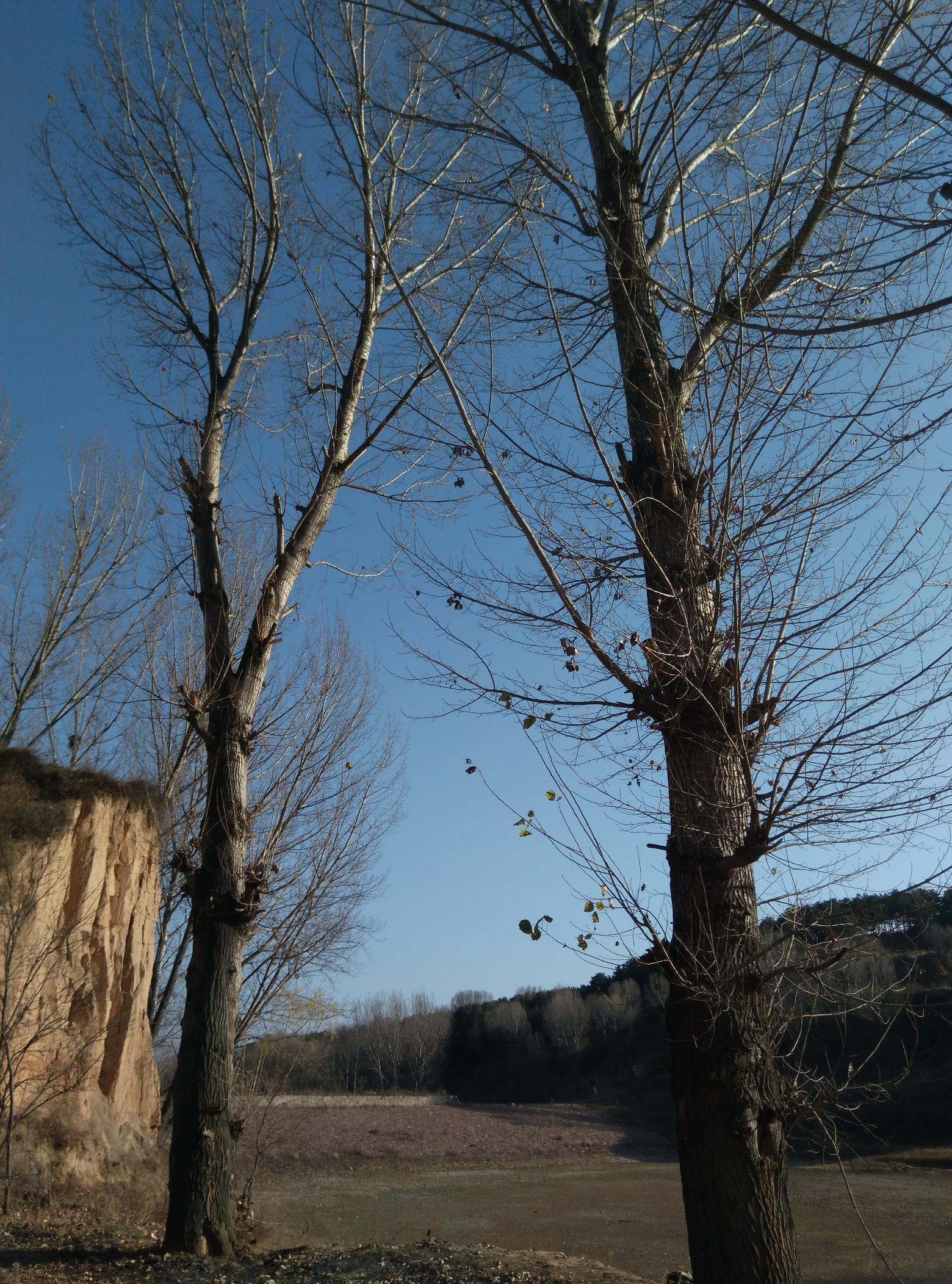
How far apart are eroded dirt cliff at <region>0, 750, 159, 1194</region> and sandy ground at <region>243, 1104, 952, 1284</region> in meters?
1.69

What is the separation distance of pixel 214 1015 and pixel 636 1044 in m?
43.2

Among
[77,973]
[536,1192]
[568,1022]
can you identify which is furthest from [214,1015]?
[568,1022]

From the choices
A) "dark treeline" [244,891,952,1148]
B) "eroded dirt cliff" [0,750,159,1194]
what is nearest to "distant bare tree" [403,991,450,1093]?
"dark treeline" [244,891,952,1148]

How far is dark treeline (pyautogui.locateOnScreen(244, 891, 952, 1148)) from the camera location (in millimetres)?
3184

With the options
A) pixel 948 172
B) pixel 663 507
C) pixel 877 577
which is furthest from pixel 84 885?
pixel 948 172

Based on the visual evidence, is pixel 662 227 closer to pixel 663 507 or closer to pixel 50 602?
pixel 663 507

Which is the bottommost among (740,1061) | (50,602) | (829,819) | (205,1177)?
(205,1177)

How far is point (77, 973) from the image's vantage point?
29.6 ft

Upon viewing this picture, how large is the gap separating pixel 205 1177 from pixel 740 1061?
308cm

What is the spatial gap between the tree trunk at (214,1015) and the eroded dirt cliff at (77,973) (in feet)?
11.3

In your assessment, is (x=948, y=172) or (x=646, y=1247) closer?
(x=948, y=172)

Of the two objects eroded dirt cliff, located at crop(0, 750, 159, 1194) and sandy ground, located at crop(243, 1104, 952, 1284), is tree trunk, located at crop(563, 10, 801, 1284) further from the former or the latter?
eroded dirt cliff, located at crop(0, 750, 159, 1194)

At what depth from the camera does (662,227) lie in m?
4.53

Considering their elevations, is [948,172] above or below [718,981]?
above
